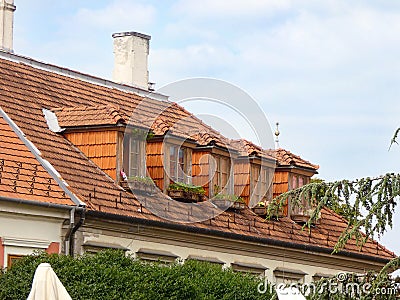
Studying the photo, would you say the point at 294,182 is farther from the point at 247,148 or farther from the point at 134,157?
the point at 134,157

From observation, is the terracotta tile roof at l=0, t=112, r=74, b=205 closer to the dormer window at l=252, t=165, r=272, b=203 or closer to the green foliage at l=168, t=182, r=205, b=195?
the green foliage at l=168, t=182, r=205, b=195

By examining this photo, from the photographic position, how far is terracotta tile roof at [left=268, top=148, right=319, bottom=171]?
3434cm

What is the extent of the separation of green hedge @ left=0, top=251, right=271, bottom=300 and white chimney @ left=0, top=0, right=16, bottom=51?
9070mm

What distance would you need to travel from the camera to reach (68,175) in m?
26.0

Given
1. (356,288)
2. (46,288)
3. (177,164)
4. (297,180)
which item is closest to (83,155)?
(177,164)

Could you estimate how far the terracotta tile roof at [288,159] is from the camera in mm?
34344

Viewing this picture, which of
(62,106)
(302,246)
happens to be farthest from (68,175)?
(302,246)

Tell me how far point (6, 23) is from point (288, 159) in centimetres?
A: 860

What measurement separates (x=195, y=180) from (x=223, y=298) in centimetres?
603

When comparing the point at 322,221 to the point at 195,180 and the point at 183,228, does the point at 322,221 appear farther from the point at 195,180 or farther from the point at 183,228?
the point at 183,228

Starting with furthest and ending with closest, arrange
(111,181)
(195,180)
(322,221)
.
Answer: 1. (322,221)
2. (195,180)
3. (111,181)

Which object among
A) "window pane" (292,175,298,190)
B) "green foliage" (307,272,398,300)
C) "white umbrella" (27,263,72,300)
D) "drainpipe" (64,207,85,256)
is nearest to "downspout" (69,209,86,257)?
"drainpipe" (64,207,85,256)

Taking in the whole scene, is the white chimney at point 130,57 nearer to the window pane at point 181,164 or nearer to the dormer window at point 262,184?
the dormer window at point 262,184

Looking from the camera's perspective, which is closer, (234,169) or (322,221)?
(234,169)
